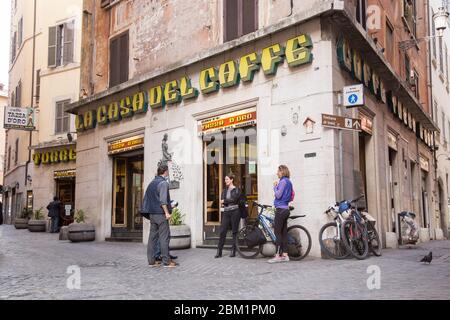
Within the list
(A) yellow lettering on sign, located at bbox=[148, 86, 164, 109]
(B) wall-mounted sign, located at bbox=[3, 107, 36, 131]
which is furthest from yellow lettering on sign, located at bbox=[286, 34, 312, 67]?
(B) wall-mounted sign, located at bbox=[3, 107, 36, 131]

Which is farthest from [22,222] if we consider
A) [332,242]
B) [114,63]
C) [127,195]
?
[332,242]

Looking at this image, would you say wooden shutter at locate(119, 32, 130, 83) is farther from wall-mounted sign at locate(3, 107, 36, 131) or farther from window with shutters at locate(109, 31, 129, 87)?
wall-mounted sign at locate(3, 107, 36, 131)

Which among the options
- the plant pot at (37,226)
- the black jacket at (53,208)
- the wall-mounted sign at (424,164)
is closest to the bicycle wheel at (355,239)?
the wall-mounted sign at (424,164)

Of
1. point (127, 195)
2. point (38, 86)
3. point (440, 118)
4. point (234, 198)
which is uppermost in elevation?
point (38, 86)

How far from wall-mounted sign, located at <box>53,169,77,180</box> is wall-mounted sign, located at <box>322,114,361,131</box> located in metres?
18.2

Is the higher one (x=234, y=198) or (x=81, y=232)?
(x=234, y=198)

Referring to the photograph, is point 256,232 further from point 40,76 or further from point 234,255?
point 40,76

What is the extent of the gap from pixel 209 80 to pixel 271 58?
2.19 metres

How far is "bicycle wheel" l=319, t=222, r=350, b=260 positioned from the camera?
31.6 feet

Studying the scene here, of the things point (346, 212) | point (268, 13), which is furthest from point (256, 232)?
point (268, 13)

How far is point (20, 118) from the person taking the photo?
26234 millimetres

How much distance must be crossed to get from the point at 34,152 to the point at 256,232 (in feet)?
68.0

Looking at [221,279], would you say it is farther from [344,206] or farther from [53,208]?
[53,208]

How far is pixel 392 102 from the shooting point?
1504cm
